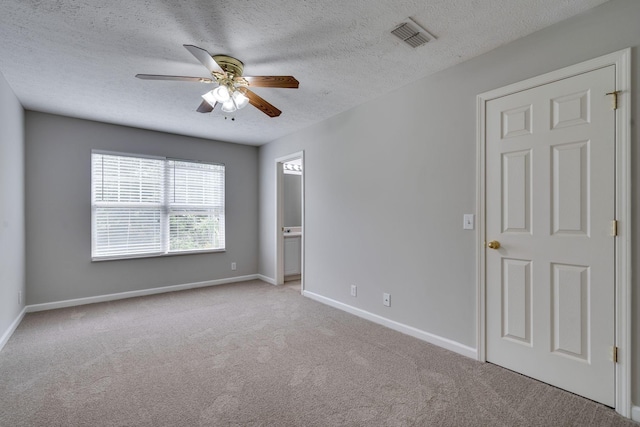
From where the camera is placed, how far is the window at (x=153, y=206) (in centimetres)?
425

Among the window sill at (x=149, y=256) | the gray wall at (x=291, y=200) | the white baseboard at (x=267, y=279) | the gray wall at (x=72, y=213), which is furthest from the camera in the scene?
the gray wall at (x=291, y=200)

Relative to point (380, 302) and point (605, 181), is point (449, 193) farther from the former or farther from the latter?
point (380, 302)

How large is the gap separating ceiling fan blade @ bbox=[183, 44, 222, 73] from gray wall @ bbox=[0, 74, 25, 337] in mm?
2129

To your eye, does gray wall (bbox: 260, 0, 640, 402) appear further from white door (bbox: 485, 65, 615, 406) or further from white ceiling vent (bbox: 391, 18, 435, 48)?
white ceiling vent (bbox: 391, 18, 435, 48)

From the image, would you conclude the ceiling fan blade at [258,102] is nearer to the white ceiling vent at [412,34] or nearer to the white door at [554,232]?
the white ceiling vent at [412,34]

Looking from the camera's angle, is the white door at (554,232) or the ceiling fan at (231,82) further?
the ceiling fan at (231,82)

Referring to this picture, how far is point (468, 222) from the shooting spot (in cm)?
257

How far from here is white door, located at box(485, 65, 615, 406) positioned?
6.24ft

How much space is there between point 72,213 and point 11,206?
3.07 ft

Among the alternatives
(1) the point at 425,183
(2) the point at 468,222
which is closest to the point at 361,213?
(1) the point at 425,183

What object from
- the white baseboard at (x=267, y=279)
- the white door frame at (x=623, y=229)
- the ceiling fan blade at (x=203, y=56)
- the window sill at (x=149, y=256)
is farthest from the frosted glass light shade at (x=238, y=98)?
the white baseboard at (x=267, y=279)

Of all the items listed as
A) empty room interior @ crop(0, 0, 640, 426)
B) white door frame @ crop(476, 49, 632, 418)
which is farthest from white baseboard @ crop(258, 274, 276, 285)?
white door frame @ crop(476, 49, 632, 418)

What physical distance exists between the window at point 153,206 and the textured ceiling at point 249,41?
1205 mm

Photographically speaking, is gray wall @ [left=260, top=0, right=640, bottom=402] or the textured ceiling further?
gray wall @ [left=260, top=0, right=640, bottom=402]
